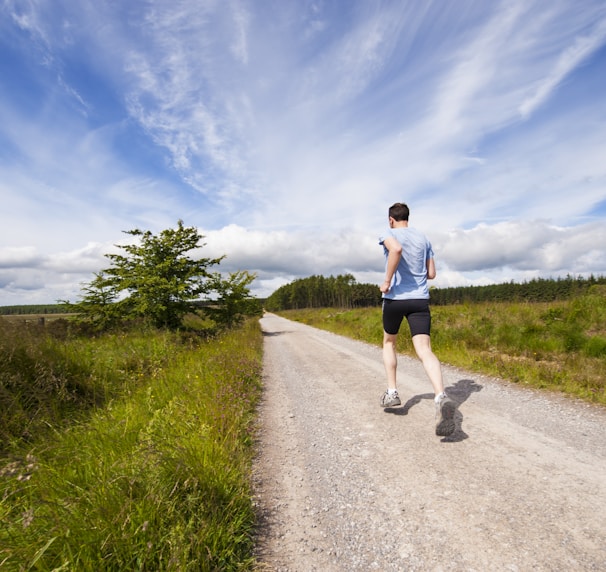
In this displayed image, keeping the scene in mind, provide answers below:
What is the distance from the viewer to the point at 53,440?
3146 millimetres

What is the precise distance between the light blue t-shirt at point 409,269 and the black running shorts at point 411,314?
7 cm

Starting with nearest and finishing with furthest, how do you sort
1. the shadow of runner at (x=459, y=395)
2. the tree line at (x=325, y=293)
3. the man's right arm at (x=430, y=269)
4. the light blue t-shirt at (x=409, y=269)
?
1. the shadow of runner at (x=459, y=395)
2. the light blue t-shirt at (x=409, y=269)
3. the man's right arm at (x=430, y=269)
4. the tree line at (x=325, y=293)

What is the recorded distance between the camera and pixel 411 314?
3.74 metres

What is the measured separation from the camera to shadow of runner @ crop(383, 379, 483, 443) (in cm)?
333

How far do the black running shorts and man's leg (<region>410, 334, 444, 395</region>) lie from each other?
0.09m

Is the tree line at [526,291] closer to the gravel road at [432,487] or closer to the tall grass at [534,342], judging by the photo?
the tall grass at [534,342]

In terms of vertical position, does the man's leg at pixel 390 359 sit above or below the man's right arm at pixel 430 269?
below

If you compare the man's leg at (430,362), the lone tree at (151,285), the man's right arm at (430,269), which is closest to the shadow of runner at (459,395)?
the man's leg at (430,362)

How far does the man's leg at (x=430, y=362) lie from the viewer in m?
3.33

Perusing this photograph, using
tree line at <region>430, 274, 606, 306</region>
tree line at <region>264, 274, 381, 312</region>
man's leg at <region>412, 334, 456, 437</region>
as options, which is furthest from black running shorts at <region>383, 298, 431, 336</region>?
tree line at <region>264, 274, 381, 312</region>

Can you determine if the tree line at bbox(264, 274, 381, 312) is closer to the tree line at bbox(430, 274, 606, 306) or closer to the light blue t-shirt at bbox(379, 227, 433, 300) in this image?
the tree line at bbox(430, 274, 606, 306)

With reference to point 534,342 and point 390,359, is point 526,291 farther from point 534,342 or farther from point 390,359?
point 390,359

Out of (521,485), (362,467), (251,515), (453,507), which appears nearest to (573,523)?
(521,485)

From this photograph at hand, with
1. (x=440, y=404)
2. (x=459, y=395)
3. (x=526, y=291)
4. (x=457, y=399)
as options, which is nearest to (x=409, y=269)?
(x=440, y=404)
